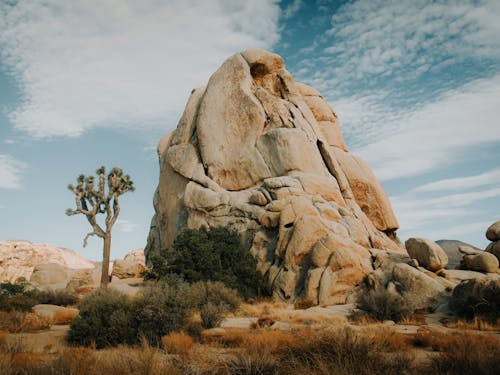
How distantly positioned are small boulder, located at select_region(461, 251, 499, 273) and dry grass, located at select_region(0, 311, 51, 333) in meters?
21.1

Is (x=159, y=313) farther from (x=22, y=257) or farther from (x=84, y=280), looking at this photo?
(x=22, y=257)

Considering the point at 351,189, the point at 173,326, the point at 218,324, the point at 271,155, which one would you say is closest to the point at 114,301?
the point at 173,326

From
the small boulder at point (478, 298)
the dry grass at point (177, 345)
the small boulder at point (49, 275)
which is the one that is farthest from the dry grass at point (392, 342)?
the small boulder at point (49, 275)

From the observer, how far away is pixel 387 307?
1409cm

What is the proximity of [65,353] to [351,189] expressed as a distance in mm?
29740

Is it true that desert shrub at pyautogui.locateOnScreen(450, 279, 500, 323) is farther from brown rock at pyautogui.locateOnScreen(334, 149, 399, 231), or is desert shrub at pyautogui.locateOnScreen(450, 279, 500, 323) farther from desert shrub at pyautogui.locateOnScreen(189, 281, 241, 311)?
brown rock at pyautogui.locateOnScreen(334, 149, 399, 231)

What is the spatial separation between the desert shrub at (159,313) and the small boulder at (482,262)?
16792 mm

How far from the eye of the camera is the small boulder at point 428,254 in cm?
1888

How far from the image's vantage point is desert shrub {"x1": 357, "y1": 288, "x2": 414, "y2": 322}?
45.9 ft

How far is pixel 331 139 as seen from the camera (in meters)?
37.3

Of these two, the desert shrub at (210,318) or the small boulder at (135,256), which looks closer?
the desert shrub at (210,318)

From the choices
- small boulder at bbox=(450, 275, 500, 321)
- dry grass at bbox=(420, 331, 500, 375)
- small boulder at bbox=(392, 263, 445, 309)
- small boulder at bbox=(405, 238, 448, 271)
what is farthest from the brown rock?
dry grass at bbox=(420, 331, 500, 375)

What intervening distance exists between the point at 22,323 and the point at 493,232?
81.5 ft

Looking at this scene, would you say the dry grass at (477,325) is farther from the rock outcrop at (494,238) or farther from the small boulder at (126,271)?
the small boulder at (126,271)
